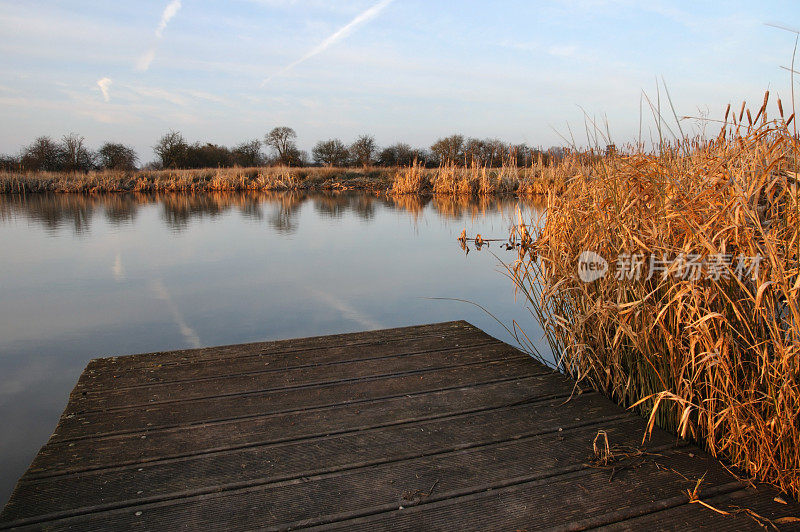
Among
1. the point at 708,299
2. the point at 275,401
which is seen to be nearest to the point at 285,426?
the point at 275,401

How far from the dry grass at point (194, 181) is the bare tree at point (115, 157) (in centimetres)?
338

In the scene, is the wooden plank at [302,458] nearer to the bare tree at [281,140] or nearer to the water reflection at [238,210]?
the water reflection at [238,210]

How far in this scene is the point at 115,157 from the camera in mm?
25641

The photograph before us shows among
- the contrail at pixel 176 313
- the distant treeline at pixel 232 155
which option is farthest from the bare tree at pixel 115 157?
the contrail at pixel 176 313

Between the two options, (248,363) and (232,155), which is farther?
(232,155)

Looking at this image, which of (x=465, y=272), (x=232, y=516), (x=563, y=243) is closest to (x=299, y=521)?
(x=232, y=516)

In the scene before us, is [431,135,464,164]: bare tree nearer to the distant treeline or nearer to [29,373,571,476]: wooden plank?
the distant treeline

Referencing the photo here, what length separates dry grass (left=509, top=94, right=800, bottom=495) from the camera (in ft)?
4.41

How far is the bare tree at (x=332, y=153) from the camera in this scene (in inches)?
1189

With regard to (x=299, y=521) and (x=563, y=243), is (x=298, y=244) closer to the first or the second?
(x=563, y=243)

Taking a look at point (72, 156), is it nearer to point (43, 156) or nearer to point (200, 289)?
point (43, 156)

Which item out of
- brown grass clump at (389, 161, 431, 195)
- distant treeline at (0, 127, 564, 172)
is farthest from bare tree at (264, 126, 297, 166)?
brown grass clump at (389, 161, 431, 195)

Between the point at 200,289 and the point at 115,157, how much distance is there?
24769 millimetres

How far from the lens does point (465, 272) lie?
5340 mm
